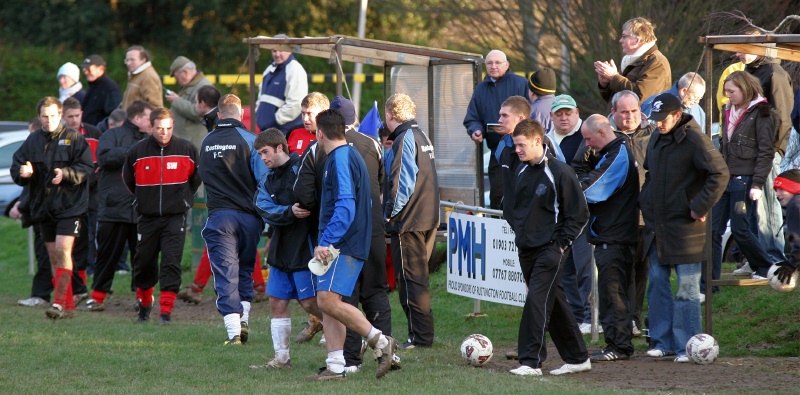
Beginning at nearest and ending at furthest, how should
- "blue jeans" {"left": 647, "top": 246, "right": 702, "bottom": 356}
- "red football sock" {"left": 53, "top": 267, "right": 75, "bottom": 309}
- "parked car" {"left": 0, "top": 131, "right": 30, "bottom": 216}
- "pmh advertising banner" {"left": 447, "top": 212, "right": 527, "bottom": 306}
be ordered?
1. "blue jeans" {"left": 647, "top": 246, "right": 702, "bottom": 356}
2. "pmh advertising banner" {"left": 447, "top": 212, "right": 527, "bottom": 306}
3. "red football sock" {"left": 53, "top": 267, "right": 75, "bottom": 309}
4. "parked car" {"left": 0, "top": 131, "right": 30, "bottom": 216}

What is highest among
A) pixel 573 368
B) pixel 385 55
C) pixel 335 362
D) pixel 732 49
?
pixel 385 55

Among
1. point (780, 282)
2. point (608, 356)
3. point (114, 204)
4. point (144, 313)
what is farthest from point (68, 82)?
point (780, 282)

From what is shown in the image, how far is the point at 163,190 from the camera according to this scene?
11.7 m

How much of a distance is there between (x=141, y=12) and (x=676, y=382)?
32.8 m

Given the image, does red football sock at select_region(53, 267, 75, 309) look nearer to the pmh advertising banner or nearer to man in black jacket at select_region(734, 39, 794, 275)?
the pmh advertising banner

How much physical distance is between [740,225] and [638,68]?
178 centimetres

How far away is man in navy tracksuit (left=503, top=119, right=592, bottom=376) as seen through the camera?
27.7 feet

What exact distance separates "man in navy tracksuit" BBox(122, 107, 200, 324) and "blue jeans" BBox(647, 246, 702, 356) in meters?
5.05

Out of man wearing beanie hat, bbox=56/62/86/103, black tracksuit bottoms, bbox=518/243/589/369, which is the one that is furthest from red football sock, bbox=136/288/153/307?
man wearing beanie hat, bbox=56/62/86/103

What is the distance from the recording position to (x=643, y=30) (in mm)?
10656

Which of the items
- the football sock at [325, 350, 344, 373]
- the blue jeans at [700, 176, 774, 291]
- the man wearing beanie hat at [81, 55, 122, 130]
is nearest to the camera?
the football sock at [325, 350, 344, 373]

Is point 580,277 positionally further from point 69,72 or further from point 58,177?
point 69,72

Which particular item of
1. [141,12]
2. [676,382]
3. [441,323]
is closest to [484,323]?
[441,323]

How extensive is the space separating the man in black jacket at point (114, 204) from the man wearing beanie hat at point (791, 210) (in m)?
7.55
